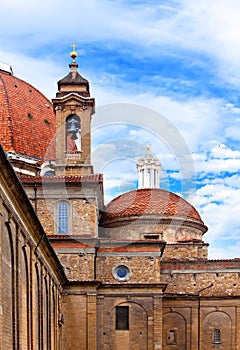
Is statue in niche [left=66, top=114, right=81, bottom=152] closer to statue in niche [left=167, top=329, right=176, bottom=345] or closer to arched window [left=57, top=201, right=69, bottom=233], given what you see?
arched window [left=57, top=201, right=69, bottom=233]

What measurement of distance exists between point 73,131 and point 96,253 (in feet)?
29.5

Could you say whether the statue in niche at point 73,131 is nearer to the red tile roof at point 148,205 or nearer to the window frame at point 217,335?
the red tile roof at point 148,205

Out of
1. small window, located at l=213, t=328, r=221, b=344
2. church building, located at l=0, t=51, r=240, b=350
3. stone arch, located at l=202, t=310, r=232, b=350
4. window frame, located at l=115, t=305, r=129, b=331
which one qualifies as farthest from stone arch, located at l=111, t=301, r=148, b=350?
small window, located at l=213, t=328, r=221, b=344

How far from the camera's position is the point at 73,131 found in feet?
176

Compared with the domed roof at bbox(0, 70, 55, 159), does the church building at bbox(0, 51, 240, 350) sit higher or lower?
lower

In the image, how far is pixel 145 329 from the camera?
48844 mm

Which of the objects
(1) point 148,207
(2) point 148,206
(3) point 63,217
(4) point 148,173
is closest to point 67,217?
(3) point 63,217

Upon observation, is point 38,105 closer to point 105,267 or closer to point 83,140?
point 83,140

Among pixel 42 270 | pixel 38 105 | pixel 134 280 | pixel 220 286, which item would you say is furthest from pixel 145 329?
pixel 38 105

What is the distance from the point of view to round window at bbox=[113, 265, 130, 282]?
4931cm

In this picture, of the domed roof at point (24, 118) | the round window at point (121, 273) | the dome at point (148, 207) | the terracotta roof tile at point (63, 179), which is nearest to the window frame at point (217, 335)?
the dome at point (148, 207)

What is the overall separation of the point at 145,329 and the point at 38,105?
2212cm

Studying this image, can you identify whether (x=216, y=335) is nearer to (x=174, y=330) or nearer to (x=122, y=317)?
(x=174, y=330)

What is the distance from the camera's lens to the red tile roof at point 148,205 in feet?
190
